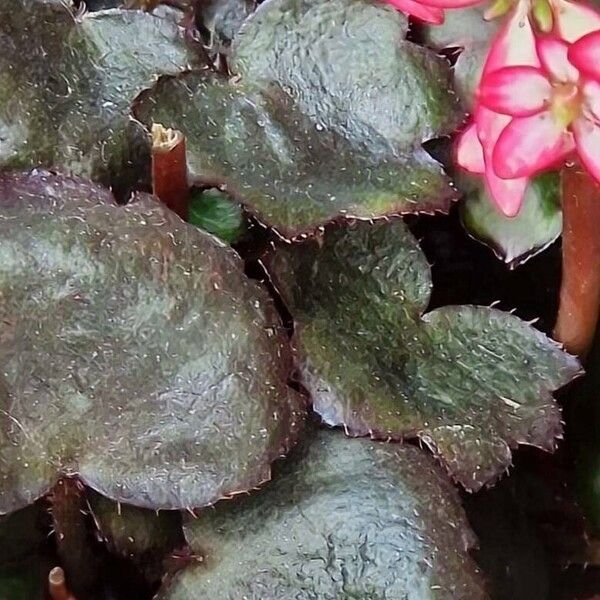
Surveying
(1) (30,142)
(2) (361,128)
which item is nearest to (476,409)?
(2) (361,128)

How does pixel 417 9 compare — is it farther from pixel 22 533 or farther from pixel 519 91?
pixel 22 533

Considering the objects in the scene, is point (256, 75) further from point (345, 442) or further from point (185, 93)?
point (345, 442)

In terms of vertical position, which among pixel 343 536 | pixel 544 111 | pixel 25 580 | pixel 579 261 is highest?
pixel 544 111

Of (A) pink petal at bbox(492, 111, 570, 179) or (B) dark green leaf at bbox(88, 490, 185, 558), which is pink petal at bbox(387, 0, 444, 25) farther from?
(B) dark green leaf at bbox(88, 490, 185, 558)

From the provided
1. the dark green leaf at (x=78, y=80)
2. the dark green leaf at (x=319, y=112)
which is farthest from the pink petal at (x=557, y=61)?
the dark green leaf at (x=78, y=80)

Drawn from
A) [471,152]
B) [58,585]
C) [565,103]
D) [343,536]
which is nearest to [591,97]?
[565,103]

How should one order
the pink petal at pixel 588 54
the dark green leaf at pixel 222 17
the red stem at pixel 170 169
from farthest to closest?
1. the dark green leaf at pixel 222 17
2. the red stem at pixel 170 169
3. the pink petal at pixel 588 54

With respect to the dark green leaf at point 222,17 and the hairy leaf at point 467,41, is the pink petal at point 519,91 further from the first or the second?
the dark green leaf at point 222,17
